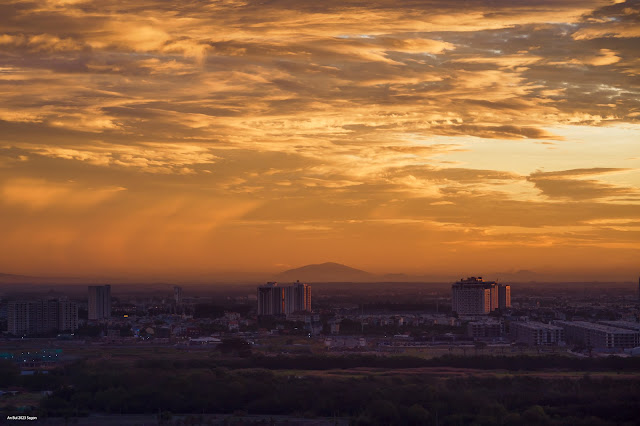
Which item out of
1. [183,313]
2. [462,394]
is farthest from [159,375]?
[183,313]

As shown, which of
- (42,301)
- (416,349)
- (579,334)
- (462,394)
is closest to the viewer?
(462,394)

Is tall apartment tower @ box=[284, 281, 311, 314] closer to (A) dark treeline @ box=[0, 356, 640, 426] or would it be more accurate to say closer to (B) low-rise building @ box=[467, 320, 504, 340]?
(B) low-rise building @ box=[467, 320, 504, 340]

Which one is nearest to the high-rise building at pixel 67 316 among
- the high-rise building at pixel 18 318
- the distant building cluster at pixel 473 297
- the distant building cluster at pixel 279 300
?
the high-rise building at pixel 18 318

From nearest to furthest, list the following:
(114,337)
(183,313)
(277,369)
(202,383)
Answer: (202,383) < (277,369) < (114,337) < (183,313)

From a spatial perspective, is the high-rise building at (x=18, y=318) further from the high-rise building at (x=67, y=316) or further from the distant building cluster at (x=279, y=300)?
the distant building cluster at (x=279, y=300)

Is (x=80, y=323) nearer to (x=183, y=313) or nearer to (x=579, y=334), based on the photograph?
(x=183, y=313)

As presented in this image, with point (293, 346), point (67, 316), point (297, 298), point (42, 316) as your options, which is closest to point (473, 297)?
point (297, 298)

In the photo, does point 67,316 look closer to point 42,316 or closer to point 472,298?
point 42,316
